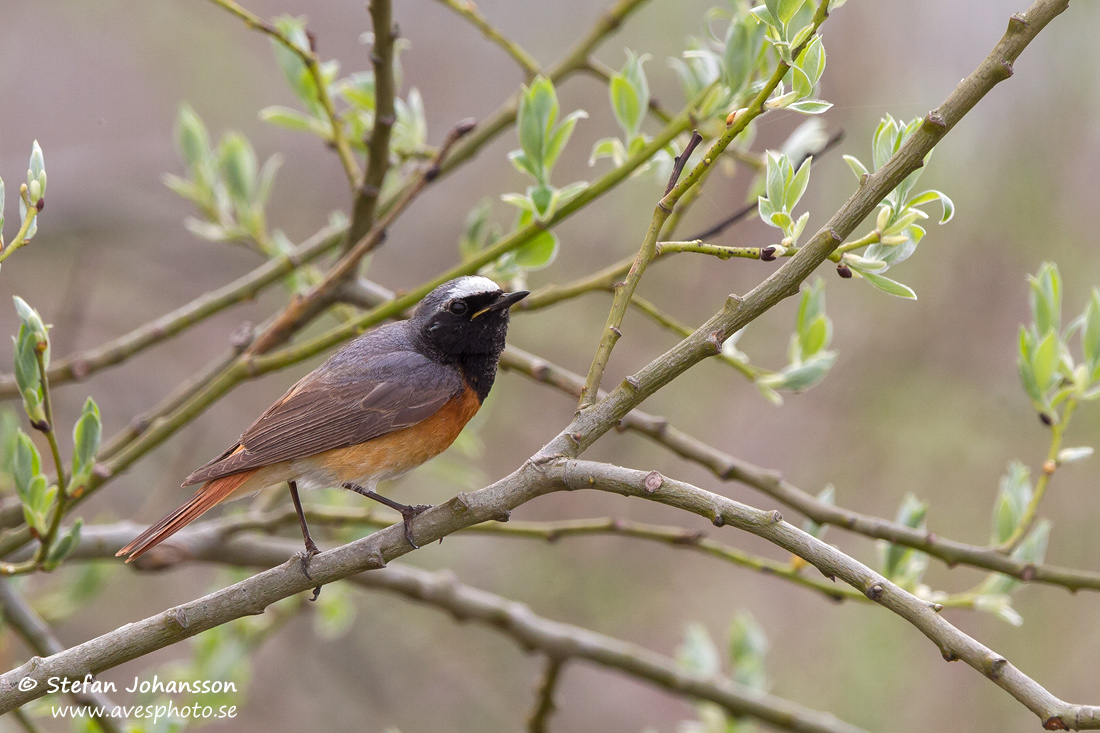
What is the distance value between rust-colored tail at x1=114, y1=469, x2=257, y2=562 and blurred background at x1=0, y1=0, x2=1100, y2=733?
5.18ft

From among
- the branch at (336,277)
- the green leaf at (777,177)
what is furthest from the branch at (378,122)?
the green leaf at (777,177)

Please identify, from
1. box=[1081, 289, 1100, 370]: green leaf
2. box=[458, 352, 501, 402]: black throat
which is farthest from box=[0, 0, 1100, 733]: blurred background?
box=[1081, 289, 1100, 370]: green leaf

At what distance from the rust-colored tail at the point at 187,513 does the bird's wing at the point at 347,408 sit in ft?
0.26

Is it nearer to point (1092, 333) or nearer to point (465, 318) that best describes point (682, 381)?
point (465, 318)

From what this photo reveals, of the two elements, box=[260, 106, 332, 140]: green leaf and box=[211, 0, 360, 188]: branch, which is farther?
→ box=[260, 106, 332, 140]: green leaf

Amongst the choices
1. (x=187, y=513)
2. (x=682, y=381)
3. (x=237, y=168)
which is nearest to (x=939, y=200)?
(x=187, y=513)

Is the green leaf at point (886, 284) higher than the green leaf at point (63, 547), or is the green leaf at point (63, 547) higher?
the green leaf at point (886, 284)

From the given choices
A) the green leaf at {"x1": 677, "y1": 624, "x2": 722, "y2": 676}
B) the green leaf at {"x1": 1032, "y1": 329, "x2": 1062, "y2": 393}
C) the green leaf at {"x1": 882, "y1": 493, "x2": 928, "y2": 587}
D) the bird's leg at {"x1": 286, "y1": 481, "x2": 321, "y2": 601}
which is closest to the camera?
the bird's leg at {"x1": 286, "y1": 481, "x2": 321, "y2": 601}

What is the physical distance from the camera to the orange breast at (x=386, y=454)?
3.56m

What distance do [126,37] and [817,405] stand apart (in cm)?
707

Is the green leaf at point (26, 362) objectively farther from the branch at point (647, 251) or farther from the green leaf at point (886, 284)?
the green leaf at point (886, 284)

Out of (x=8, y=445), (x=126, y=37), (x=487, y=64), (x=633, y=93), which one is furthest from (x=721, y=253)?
(x=126, y=37)

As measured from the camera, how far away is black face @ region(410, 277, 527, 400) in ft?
11.8

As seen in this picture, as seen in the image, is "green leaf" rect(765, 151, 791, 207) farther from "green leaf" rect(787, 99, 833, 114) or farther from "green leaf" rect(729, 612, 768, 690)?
"green leaf" rect(729, 612, 768, 690)
